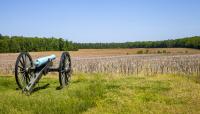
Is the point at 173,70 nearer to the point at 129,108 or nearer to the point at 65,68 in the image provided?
the point at 65,68

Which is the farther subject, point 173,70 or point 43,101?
point 173,70

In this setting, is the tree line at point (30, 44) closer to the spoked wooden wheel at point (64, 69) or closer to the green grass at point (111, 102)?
the spoked wooden wheel at point (64, 69)

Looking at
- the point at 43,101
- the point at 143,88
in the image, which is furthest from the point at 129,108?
the point at 143,88

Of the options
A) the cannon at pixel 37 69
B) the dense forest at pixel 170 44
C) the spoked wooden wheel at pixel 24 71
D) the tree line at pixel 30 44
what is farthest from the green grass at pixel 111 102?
the dense forest at pixel 170 44

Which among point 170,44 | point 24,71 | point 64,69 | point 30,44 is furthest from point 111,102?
point 170,44

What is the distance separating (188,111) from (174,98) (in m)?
2.07

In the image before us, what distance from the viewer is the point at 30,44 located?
9256cm

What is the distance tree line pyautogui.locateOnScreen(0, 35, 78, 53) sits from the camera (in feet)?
278

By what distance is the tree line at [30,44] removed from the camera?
84.8 m

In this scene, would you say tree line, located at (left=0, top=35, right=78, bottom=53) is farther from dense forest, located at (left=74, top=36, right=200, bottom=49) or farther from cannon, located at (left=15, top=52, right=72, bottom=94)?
cannon, located at (left=15, top=52, right=72, bottom=94)

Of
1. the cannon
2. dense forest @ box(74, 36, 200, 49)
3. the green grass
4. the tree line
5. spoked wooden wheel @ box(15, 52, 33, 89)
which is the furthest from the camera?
dense forest @ box(74, 36, 200, 49)

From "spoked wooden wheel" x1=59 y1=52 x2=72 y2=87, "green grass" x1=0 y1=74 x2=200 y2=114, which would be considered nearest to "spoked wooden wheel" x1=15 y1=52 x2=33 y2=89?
"spoked wooden wheel" x1=59 y1=52 x2=72 y2=87

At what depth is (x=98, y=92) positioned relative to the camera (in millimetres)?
12344

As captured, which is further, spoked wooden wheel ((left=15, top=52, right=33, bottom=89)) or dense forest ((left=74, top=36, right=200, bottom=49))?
dense forest ((left=74, top=36, right=200, bottom=49))
